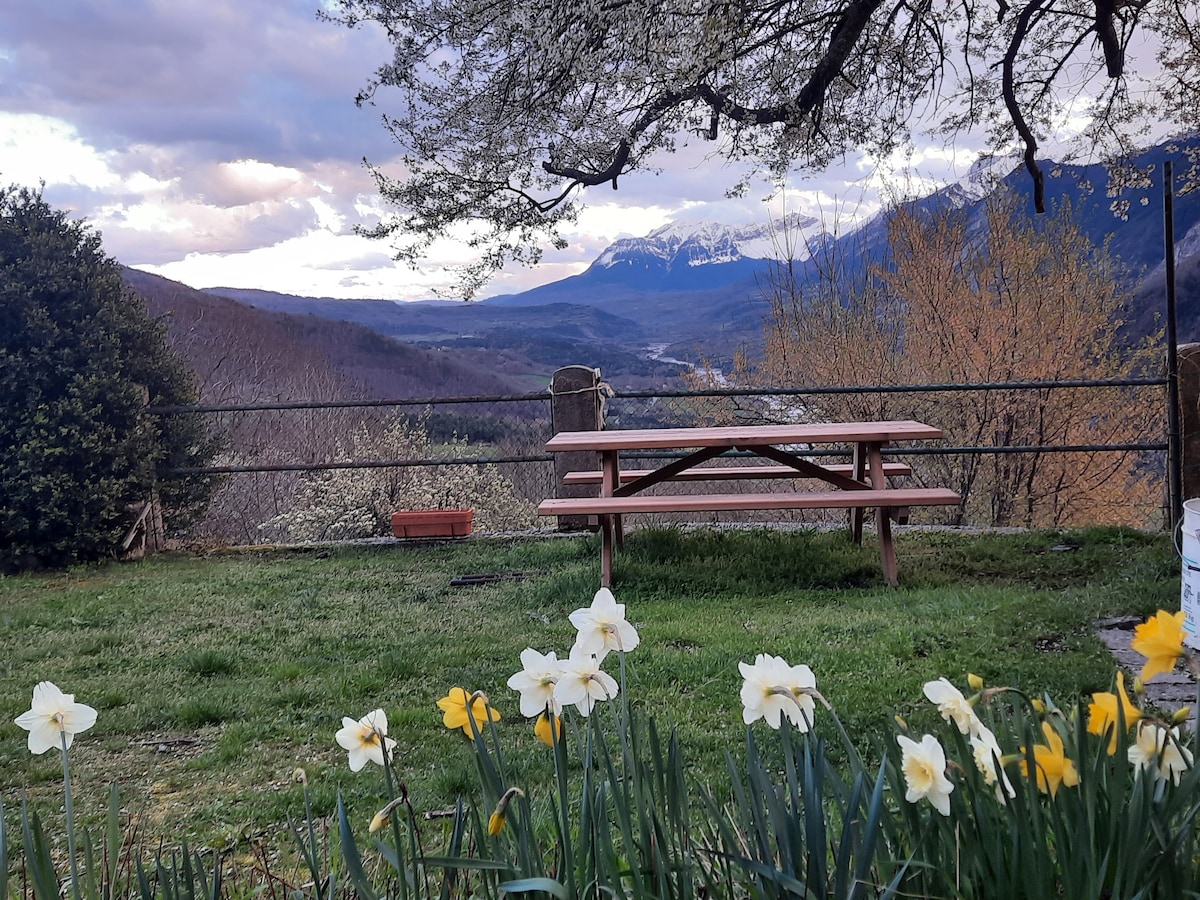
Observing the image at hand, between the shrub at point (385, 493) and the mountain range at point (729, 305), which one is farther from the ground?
the mountain range at point (729, 305)

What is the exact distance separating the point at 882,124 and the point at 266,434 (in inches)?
380

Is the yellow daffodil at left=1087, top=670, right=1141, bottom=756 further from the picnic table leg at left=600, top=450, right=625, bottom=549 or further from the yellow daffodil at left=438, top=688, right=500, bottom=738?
the picnic table leg at left=600, top=450, right=625, bottom=549

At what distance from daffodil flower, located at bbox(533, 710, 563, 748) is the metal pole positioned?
4454 mm

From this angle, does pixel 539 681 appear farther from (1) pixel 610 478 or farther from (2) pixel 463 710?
(1) pixel 610 478

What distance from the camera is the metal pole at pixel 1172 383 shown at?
4.40 m

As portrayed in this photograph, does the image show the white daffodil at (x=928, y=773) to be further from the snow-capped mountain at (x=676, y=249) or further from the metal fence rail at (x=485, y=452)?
the snow-capped mountain at (x=676, y=249)

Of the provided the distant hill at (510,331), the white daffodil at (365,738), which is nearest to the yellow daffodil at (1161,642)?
the white daffodil at (365,738)

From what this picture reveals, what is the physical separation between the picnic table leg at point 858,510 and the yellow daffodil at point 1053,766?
168 inches

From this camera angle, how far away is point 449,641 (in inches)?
149

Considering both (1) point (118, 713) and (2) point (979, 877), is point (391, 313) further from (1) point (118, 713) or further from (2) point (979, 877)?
(2) point (979, 877)

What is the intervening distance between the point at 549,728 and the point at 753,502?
3.70 meters

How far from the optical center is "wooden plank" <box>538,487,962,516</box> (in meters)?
4.30

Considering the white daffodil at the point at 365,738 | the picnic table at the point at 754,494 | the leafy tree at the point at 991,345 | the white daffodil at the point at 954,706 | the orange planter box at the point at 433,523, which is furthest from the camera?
the leafy tree at the point at 991,345

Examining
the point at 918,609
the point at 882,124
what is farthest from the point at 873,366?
the point at 918,609
